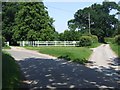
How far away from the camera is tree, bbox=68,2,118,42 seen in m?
107

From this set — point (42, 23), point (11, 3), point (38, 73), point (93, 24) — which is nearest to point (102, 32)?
point (93, 24)


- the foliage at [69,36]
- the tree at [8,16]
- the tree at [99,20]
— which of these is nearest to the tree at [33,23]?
the foliage at [69,36]

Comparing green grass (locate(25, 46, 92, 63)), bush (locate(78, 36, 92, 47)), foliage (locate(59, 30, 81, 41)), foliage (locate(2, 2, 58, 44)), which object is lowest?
green grass (locate(25, 46, 92, 63))

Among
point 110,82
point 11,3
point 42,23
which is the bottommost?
point 110,82

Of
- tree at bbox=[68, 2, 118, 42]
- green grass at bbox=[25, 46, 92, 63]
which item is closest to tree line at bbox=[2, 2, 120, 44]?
green grass at bbox=[25, 46, 92, 63]

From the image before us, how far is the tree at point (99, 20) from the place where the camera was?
106875 mm

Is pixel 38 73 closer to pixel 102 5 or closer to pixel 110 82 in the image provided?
pixel 110 82

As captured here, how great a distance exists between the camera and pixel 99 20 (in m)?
109

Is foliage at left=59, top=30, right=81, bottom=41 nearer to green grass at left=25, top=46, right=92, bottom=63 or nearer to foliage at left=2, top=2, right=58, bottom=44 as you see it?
foliage at left=2, top=2, right=58, bottom=44

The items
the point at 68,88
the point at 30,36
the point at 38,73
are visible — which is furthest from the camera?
the point at 30,36

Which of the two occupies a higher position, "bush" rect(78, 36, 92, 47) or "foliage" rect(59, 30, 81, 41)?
"foliage" rect(59, 30, 81, 41)

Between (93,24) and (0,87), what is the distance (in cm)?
9947

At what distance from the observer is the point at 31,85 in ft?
41.2

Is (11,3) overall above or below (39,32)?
above
